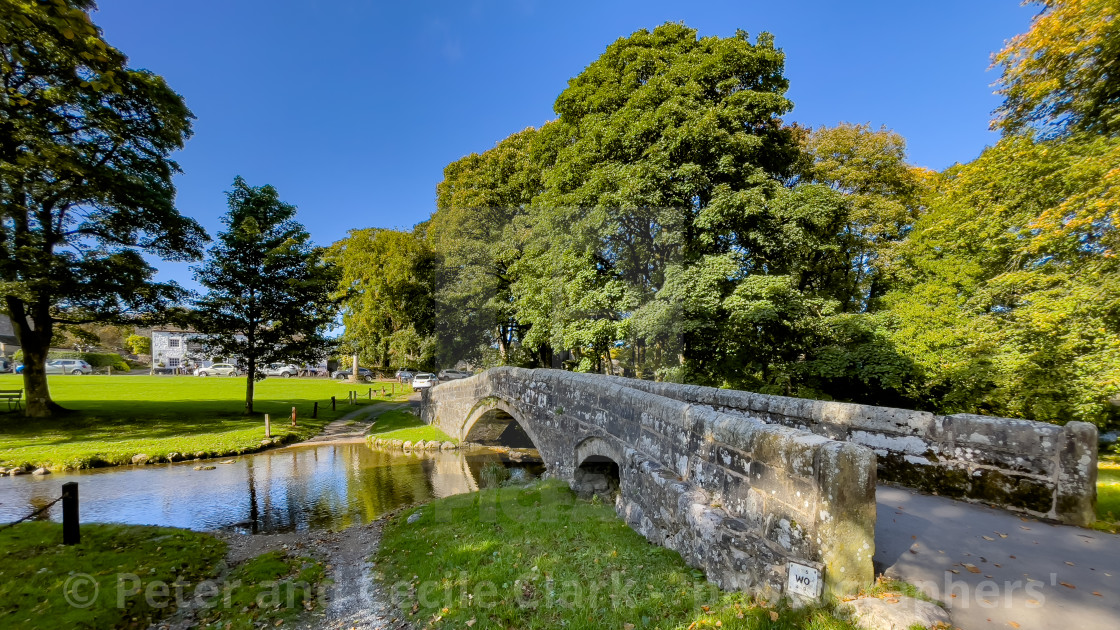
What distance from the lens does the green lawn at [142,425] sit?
14.2 metres

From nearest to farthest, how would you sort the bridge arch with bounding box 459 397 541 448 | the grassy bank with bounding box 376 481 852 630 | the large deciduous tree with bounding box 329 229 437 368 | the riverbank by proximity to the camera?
the grassy bank with bounding box 376 481 852 630
the bridge arch with bounding box 459 397 541 448
the riverbank
the large deciduous tree with bounding box 329 229 437 368

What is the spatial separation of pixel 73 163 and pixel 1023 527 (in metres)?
25.4

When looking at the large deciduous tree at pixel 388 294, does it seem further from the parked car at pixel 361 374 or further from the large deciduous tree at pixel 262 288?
the large deciduous tree at pixel 262 288

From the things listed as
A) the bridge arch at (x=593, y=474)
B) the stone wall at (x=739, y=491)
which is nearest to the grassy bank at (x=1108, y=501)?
the stone wall at (x=739, y=491)

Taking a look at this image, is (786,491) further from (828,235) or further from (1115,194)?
(828,235)

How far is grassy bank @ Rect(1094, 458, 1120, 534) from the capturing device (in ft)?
13.7

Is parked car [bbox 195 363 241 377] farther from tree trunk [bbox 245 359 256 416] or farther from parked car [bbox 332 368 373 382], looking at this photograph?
tree trunk [bbox 245 359 256 416]

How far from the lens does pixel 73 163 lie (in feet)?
49.7

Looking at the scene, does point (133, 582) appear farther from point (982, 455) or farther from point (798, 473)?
point (982, 455)

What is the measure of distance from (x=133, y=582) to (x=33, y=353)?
18.0 meters

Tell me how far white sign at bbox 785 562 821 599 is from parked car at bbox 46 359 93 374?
6067 centimetres

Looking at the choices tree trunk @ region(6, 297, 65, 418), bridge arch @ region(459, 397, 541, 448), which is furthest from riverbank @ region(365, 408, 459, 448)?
tree trunk @ region(6, 297, 65, 418)

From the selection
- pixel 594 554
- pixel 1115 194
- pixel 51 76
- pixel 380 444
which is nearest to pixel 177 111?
pixel 51 76

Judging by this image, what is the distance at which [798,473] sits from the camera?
11.3 ft
